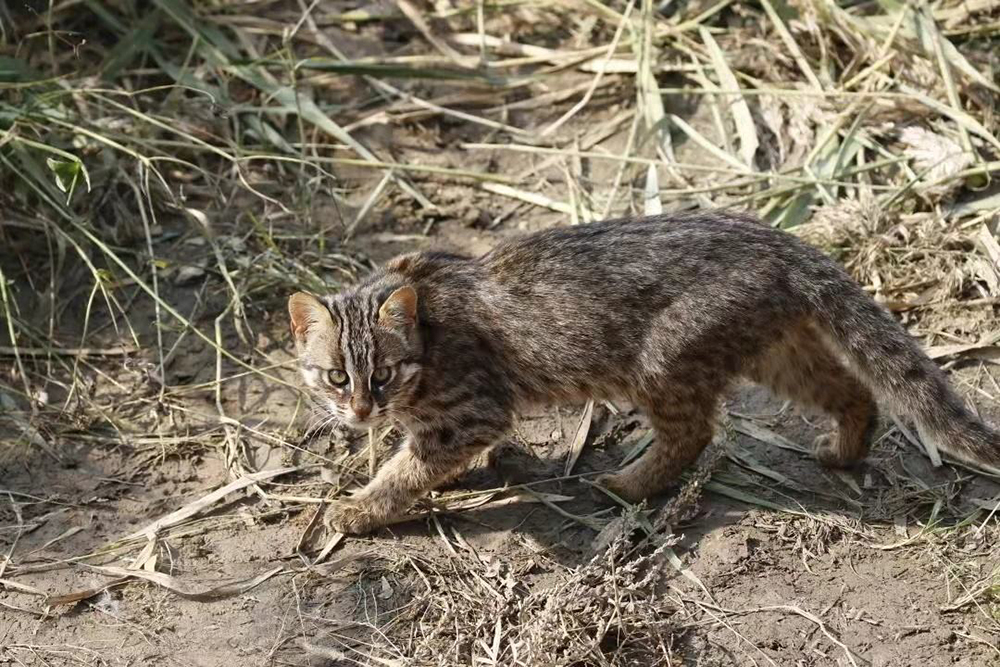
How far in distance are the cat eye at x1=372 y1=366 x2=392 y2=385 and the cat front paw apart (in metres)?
0.69

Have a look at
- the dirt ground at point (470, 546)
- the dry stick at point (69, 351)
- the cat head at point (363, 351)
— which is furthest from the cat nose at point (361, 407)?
the dry stick at point (69, 351)

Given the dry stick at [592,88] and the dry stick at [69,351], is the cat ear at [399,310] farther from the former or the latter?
the dry stick at [592,88]

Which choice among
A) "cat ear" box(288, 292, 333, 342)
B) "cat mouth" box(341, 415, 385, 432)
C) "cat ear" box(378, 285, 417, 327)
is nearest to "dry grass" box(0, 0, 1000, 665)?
"cat mouth" box(341, 415, 385, 432)

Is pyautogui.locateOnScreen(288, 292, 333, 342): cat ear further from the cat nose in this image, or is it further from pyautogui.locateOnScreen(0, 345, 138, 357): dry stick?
pyautogui.locateOnScreen(0, 345, 138, 357): dry stick

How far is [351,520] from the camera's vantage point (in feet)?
21.7

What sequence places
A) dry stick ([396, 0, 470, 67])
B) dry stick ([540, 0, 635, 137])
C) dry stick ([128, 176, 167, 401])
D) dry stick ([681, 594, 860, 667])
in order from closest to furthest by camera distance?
dry stick ([681, 594, 860, 667]), dry stick ([128, 176, 167, 401]), dry stick ([540, 0, 635, 137]), dry stick ([396, 0, 470, 67])

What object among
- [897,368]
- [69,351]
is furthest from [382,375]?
[897,368]

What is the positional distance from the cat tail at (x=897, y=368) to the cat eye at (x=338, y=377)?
7.93 feet

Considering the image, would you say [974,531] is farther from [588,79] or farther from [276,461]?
[588,79]

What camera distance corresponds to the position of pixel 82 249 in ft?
26.8

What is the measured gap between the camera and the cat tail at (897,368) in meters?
6.35

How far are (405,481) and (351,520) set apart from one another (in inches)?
14.1

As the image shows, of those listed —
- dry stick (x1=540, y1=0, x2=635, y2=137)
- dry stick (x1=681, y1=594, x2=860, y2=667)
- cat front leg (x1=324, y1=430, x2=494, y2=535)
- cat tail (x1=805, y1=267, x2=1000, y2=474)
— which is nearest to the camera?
dry stick (x1=681, y1=594, x2=860, y2=667)

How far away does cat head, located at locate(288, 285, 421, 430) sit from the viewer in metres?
6.41
